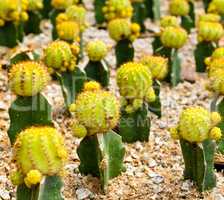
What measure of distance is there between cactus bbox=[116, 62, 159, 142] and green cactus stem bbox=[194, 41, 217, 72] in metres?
1.41

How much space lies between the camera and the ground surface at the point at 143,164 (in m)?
3.43

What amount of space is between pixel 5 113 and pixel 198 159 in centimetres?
148

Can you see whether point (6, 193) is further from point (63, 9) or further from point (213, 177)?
point (63, 9)

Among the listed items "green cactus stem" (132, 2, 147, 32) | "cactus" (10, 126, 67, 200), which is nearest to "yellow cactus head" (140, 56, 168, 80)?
"cactus" (10, 126, 67, 200)

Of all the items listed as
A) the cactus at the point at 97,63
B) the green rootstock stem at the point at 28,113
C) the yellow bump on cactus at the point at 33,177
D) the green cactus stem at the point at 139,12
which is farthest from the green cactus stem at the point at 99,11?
the yellow bump on cactus at the point at 33,177

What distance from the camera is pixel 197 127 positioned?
127 inches

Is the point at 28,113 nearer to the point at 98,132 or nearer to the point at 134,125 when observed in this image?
the point at 98,132

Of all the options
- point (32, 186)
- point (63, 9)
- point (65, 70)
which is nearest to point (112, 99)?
point (32, 186)

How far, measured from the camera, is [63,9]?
5500mm

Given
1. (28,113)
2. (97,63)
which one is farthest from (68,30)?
(28,113)

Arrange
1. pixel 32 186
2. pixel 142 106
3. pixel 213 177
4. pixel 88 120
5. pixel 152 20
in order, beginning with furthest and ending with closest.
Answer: pixel 152 20
pixel 142 106
pixel 213 177
pixel 88 120
pixel 32 186

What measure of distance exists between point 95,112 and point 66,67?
1015 mm

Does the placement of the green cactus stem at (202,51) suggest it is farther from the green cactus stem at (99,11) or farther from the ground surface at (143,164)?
the green cactus stem at (99,11)

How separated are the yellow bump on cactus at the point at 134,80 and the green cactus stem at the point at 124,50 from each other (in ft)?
4.20
